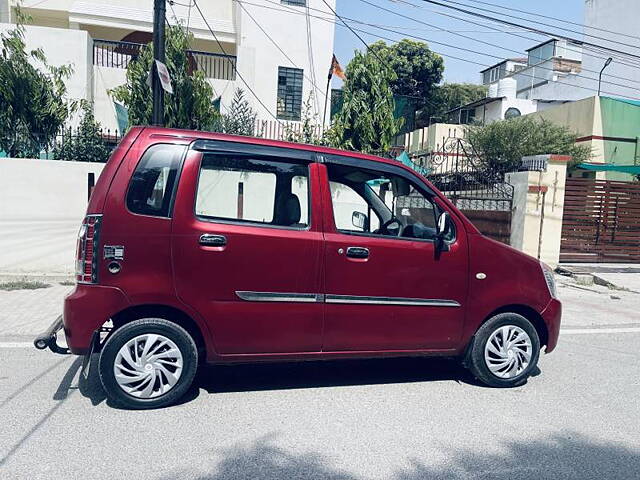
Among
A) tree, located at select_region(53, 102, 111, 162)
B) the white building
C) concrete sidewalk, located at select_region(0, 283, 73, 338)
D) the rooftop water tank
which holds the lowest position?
concrete sidewalk, located at select_region(0, 283, 73, 338)

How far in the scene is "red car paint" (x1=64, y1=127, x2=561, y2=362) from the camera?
4.04 m

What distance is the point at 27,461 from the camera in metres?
3.37

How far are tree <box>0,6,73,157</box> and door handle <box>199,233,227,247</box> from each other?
296 inches

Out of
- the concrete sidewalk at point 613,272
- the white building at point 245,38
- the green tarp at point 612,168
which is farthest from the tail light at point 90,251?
the green tarp at point 612,168

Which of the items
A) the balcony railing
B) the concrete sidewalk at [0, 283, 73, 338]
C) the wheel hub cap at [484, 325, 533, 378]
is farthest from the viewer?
the balcony railing

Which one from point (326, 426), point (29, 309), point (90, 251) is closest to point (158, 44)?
point (29, 309)

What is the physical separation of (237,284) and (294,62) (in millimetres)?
15175

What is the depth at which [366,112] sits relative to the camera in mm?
11141

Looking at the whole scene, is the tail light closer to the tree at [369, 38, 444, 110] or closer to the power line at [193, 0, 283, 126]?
the power line at [193, 0, 283, 126]

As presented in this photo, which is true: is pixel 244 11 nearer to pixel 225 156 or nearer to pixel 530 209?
pixel 530 209

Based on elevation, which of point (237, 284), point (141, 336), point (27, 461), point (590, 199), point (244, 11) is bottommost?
point (27, 461)

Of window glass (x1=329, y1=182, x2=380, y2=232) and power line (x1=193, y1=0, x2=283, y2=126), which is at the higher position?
power line (x1=193, y1=0, x2=283, y2=126)

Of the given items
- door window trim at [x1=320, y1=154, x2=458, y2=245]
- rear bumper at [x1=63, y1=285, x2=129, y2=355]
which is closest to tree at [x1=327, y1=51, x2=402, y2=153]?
door window trim at [x1=320, y1=154, x2=458, y2=245]

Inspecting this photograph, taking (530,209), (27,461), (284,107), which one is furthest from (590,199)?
(27,461)
